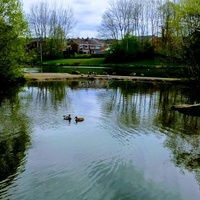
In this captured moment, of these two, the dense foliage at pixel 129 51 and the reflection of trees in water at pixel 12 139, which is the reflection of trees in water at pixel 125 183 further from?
the dense foliage at pixel 129 51

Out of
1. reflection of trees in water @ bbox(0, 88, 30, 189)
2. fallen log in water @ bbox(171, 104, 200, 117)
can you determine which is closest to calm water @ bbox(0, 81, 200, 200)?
reflection of trees in water @ bbox(0, 88, 30, 189)

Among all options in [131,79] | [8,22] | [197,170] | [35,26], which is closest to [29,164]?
[197,170]

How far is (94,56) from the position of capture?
102 metres

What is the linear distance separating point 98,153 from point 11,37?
25133mm

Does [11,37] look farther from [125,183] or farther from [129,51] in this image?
[129,51]

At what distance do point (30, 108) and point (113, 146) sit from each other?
1137cm

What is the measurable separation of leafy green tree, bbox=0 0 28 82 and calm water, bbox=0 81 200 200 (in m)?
10.1

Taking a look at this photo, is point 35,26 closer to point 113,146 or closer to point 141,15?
point 141,15

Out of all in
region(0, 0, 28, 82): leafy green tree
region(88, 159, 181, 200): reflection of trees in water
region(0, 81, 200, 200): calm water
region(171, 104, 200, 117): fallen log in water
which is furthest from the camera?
region(0, 0, 28, 82): leafy green tree

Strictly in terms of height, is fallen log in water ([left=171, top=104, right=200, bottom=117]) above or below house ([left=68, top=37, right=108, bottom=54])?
below

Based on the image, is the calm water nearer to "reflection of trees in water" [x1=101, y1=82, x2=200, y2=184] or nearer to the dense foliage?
"reflection of trees in water" [x1=101, y1=82, x2=200, y2=184]

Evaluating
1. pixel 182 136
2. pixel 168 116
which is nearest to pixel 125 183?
pixel 182 136

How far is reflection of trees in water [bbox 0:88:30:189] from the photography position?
14.0 metres

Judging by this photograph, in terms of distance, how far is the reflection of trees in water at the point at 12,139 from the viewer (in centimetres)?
1401
